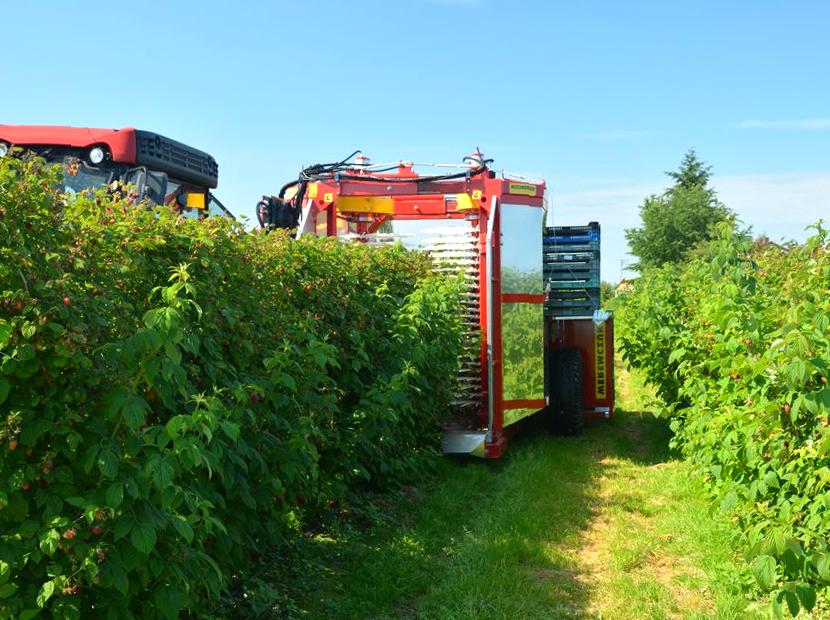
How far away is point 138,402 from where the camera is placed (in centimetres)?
282

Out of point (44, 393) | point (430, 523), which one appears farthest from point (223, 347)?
point (430, 523)

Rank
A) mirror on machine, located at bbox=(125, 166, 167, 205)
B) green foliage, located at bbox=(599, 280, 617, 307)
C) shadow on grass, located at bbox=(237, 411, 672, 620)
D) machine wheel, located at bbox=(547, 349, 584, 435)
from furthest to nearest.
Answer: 1. green foliage, located at bbox=(599, 280, 617, 307)
2. machine wheel, located at bbox=(547, 349, 584, 435)
3. mirror on machine, located at bbox=(125, 166, 167, 205)
4. shadow on grass, located at bbox=(237, 411, 672, 620)

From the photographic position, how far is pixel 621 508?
6.79m

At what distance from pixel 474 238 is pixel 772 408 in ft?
13.5

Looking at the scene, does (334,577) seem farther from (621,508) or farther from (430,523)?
(621,508)

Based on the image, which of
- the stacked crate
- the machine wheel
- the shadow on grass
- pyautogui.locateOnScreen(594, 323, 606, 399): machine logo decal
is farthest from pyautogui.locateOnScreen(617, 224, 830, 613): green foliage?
the stacked crate

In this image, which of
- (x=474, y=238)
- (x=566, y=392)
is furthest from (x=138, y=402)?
(x=566, y=392)

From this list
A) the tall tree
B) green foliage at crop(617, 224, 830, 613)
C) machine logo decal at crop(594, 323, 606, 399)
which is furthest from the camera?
the tall tree

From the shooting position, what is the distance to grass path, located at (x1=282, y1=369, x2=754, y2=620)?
15.5 feet

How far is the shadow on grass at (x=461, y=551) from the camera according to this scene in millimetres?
4703

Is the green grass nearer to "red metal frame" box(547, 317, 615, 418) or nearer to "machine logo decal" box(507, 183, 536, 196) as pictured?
"red metal frame" box(547, 317, 615, 418)

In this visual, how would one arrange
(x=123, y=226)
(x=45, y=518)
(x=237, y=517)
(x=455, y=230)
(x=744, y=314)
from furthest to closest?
(x=455, y=230), (x=744, y=314), (x=237, y=517), (x=123, y=226), (x=45, y=518)

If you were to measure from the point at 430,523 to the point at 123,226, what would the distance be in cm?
354

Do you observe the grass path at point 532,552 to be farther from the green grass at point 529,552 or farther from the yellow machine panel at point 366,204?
the yellow machine panel at point 366,204
